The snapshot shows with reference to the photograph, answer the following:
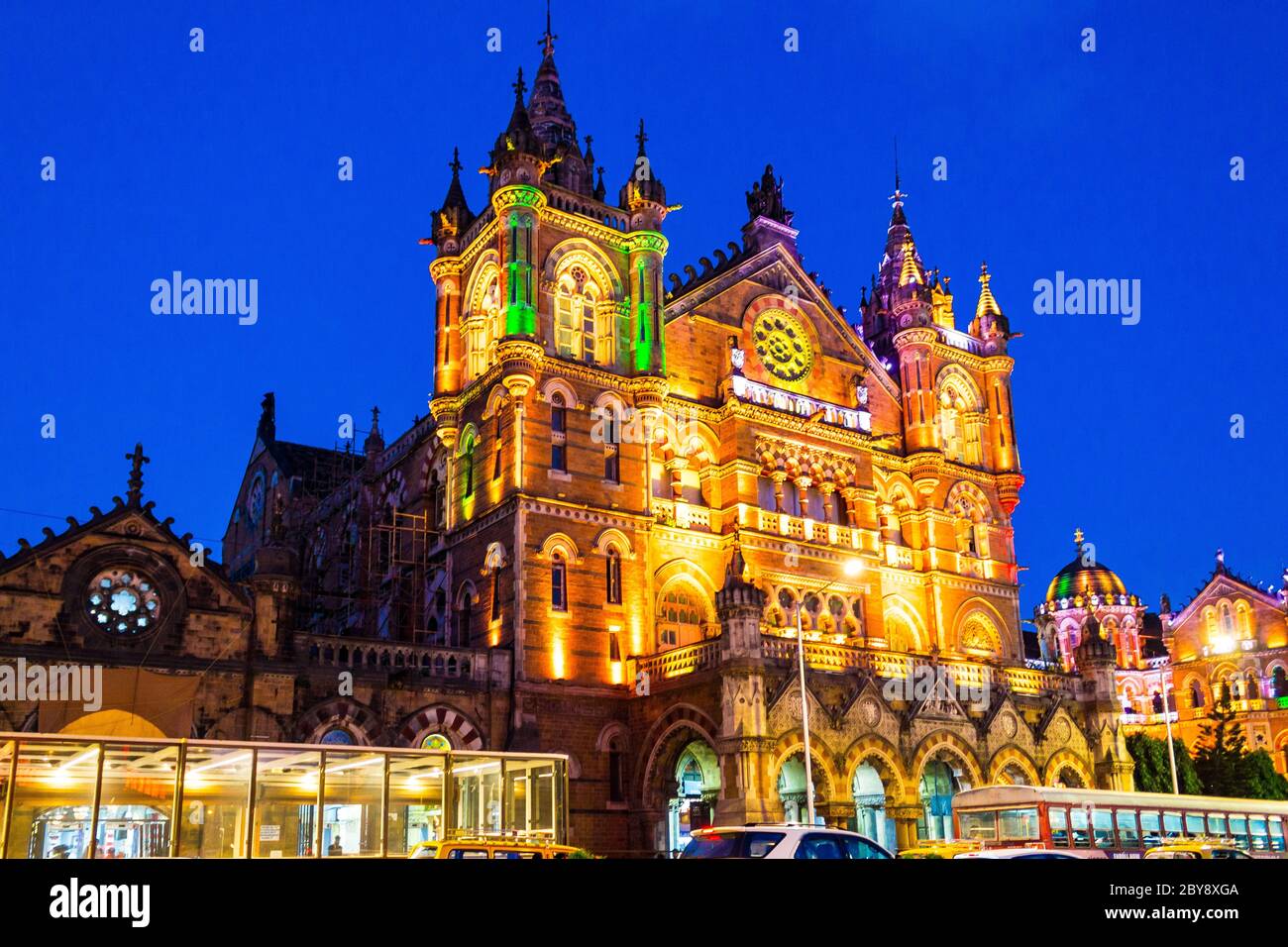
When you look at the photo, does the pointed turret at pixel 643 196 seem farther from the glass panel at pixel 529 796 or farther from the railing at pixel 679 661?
the glass panel at pixel 529 796

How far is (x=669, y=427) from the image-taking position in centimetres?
4538

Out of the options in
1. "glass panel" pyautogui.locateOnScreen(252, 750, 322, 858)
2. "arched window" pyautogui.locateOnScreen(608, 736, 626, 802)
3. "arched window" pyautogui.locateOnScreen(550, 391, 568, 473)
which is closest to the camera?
"glass panel" pyautogui.locateOnScreen(252, 750, 322, 858)

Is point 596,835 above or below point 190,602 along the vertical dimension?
below

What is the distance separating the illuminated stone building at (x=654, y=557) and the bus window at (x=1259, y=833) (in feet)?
25.8

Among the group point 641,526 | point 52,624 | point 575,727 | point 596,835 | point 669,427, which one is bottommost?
point 596,835

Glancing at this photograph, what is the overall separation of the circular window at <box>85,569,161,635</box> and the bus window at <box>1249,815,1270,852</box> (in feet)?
107

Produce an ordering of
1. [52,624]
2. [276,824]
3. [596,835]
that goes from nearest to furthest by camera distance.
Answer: [276,824] → [52,624] → [596,835]

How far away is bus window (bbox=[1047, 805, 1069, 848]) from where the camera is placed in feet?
102

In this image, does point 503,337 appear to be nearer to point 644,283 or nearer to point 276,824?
point 644,283

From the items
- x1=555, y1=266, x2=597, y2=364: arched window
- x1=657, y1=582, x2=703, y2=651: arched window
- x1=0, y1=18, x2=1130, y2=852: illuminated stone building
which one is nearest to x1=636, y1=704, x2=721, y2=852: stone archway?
x1=0, y1=18, x2=1130, y2=852: illuminated stone building

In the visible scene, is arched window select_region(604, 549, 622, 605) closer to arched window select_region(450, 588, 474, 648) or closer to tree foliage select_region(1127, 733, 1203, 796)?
arched window select_region(450, 588, 474, 648)

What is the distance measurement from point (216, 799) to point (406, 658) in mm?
15678
